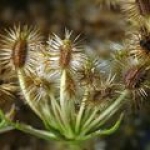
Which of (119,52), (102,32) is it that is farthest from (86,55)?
(102,32)

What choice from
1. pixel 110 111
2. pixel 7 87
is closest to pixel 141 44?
pixel 110 111

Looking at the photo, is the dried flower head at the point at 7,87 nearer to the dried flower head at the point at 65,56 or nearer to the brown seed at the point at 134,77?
the dried flower head at the point at 65,56

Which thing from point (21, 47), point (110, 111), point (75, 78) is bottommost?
point (110, 111)

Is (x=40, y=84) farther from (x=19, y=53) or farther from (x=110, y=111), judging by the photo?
(x=110, y=111)

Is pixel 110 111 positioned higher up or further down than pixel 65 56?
further down

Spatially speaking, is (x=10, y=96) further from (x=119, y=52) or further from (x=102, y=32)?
(x=102, y=32)

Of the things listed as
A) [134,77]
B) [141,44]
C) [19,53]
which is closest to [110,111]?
[134,77]

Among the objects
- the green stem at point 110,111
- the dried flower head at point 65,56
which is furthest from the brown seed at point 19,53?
the green stem at point 110,111

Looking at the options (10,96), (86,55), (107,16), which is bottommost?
(10,96)

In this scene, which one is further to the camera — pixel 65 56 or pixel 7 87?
pixel 7 87
